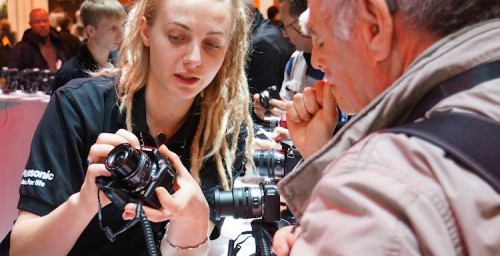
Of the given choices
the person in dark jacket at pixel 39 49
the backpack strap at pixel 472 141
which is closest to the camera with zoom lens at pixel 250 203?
the backpack strap at pixel 472 141

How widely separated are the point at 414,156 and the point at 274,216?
78 centimetres

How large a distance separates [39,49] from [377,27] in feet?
15.3

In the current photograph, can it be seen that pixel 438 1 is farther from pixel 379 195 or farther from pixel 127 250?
pixel 127 250

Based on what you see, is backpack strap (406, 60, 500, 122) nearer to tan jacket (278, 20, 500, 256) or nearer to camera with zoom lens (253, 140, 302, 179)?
tan jacket (278, 20, 500, 256)

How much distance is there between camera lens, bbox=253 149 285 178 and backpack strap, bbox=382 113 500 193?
1044 millimetres

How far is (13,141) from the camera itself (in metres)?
3.52

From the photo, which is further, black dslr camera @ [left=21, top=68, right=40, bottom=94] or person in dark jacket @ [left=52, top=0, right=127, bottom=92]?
black dslr camera @ [left=21, top=68, right=40, bottom=94]

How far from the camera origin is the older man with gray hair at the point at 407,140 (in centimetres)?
50

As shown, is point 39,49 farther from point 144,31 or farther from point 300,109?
point 300,109

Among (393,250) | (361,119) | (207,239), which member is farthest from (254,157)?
(393,250)

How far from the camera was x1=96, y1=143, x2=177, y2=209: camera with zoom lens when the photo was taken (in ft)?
3.66

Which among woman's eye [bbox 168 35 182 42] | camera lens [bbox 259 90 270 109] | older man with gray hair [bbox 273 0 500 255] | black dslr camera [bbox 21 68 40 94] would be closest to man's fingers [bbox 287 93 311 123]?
woman's eye [bbox 168 35 182 42]

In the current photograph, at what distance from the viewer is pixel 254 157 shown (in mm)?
1629

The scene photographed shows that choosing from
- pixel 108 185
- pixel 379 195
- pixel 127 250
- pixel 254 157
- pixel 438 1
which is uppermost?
pixel 438 1
